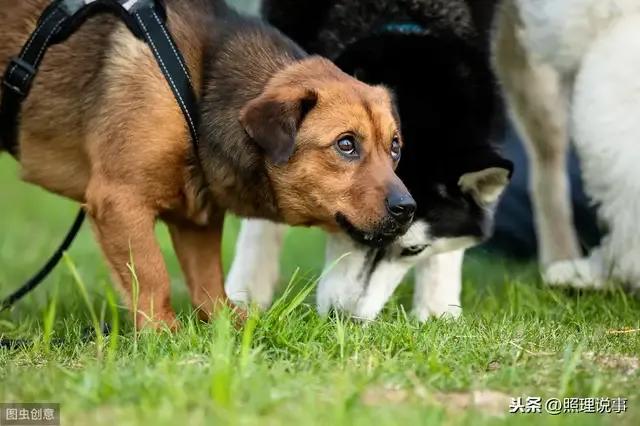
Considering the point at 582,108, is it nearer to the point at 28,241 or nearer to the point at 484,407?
the point at 484,407

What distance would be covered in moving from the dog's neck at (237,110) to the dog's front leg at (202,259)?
14.5 inches

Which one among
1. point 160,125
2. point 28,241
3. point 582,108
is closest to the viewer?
point 160,125

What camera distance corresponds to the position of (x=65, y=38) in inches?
164

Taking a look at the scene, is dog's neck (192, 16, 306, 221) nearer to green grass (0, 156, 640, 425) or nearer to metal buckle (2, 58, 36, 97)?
green grass (0, 156, 640, 425)

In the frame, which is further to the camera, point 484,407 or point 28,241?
point 28,241

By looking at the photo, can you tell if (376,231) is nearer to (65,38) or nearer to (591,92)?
(65,38)

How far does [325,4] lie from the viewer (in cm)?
492

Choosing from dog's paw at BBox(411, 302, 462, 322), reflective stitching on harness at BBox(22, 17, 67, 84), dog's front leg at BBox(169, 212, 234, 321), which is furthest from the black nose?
reflective stitching on harness at BBox(22, 17, 67, 84)

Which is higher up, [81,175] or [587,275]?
[81,175]

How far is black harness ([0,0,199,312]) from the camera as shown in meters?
3.90

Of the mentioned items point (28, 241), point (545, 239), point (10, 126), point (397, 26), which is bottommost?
point (28, 241)

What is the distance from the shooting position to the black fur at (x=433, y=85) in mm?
4379

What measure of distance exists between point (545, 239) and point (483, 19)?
1.53 meters

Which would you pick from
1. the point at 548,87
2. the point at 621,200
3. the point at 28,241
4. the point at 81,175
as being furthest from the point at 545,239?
the point at 28,241
